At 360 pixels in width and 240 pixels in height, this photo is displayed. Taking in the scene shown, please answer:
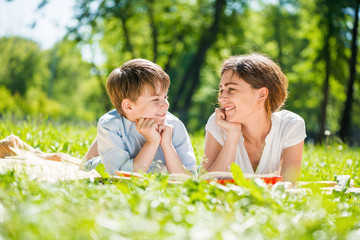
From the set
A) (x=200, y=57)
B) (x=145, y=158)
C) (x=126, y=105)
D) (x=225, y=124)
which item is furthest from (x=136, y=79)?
(x=200, y=57)

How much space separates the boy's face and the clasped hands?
5 cm

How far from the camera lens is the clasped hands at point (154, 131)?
3.19m

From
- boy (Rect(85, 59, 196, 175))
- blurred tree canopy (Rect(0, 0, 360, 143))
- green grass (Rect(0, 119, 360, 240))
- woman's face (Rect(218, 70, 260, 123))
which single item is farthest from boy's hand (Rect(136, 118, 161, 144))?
blurred tree canopy (Rect(0, 0, 360, 143))

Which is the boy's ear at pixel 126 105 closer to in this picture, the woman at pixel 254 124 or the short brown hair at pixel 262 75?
the woman at pixel 254 124

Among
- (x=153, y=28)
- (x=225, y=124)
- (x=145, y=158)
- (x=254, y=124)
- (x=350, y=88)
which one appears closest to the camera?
(x=145, y=158)

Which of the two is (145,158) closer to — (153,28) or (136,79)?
(136,79)

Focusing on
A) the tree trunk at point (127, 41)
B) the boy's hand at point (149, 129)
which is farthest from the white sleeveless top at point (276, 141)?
the tree trunk at point (127, 41)

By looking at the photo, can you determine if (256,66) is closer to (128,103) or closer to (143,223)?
(128,103)

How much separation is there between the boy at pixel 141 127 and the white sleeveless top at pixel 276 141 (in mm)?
551

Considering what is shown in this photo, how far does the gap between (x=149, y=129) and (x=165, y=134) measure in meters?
0.16

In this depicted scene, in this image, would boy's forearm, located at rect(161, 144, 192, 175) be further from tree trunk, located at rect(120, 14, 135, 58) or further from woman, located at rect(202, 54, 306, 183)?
tree trunk, located at rect(120, 14, 135, 58)

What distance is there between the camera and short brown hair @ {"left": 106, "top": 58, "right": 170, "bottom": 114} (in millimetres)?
3314

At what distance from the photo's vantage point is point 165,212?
1.66 meters

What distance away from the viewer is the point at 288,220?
5.13ft
